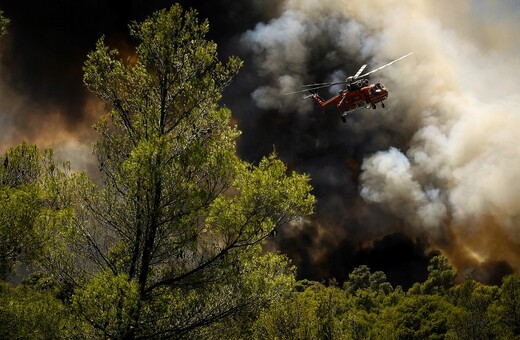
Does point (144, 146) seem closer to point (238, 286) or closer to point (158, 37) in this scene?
point (158, 37)

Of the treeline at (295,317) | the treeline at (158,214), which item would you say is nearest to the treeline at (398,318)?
the treeline at (295,317)

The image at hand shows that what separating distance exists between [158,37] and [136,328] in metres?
6.68

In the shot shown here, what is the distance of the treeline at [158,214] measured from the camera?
843cm

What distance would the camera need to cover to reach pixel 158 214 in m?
8.75

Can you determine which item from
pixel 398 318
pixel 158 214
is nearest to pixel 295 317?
pixel 158 214

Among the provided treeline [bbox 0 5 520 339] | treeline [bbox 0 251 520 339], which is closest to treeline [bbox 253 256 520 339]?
treeline [bbox 0 251 520 339]

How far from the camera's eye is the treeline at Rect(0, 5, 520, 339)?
8430 millimetres

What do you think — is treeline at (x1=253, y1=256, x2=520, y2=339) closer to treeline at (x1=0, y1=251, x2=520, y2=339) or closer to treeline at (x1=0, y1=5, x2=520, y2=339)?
treeline at (x1=0, y1=251, x2=520, y2=339)

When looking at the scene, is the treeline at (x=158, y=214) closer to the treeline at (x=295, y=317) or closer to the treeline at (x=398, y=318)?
the treeline at (x=295, y=317)

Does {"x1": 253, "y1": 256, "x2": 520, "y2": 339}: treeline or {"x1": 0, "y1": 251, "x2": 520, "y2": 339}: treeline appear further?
{"x1": 253, "y1": 256, "x2": 520, "y2": 339}: treeline

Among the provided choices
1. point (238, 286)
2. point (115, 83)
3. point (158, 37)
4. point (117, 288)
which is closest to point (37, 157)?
point (115, 83)

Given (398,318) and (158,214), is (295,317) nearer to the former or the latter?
(158,214)

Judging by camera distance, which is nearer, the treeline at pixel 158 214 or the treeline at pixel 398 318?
the treeline at pixel 158 214

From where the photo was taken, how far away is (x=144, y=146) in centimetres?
806
